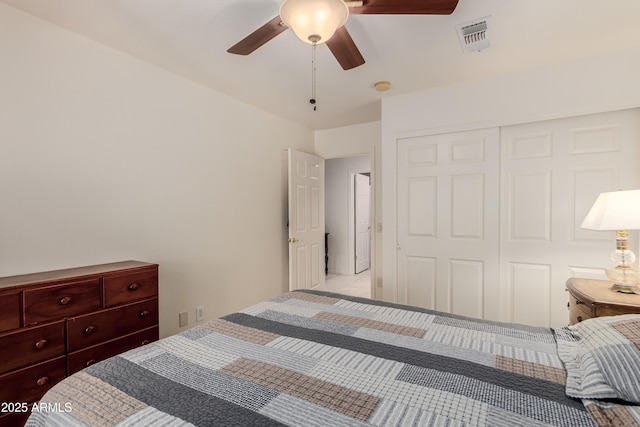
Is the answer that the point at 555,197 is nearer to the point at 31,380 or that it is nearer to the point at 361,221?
the point at 31,380

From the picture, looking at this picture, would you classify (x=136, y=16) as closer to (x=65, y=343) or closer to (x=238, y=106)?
(x=238, y=106)

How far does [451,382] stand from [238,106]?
312cm

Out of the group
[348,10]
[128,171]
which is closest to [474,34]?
[348,10]

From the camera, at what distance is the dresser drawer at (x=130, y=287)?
1.89 meters

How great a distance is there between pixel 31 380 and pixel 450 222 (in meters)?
3.18

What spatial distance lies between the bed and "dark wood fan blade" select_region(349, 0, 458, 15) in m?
1.45

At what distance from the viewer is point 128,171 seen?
91.7 inches

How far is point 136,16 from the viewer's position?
1.84 metres

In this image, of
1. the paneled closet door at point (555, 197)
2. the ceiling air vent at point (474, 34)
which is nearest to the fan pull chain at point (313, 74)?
the ceiling air vent at point (474, 34)

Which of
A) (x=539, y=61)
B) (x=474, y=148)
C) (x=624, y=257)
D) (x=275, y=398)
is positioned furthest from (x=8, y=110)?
(x=624, y=257)

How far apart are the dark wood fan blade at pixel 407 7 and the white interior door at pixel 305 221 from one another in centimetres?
231

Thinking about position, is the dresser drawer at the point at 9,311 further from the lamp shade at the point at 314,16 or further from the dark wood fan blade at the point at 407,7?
the dark wood fan blade at the point at 407,7

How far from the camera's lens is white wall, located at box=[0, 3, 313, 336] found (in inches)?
71.8

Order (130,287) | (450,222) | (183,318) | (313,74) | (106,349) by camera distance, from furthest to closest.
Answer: (450,222) → (183,318) → (313,74) → (130,287) → (106,349)
